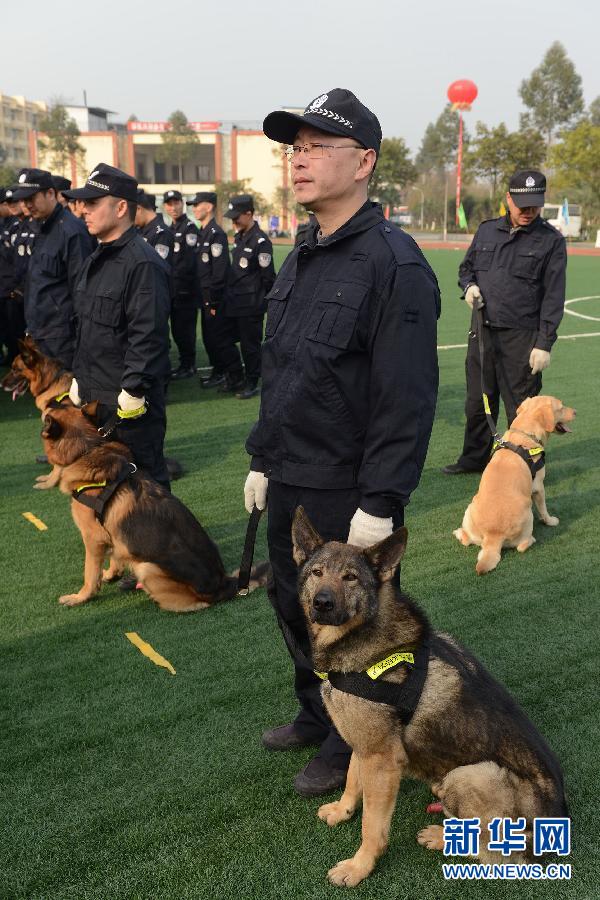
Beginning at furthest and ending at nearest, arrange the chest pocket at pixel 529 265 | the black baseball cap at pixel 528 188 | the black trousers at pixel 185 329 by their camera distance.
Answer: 1. the black trousers at pixel 185 329
2. the chest pocket at pixel 529 265
3. the black baseball cap at pixel 528 188

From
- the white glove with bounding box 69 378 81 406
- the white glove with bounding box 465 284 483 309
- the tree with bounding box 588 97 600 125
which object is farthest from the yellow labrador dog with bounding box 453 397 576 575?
the tree with bounding box 588 97 600 125

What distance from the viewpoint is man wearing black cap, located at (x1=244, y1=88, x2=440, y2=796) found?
7.32 ft

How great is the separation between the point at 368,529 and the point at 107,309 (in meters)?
2.66

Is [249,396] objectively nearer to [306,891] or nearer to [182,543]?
Answer: [182,543]

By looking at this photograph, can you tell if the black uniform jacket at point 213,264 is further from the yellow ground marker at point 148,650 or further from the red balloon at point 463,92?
the red balloon at point 463,92

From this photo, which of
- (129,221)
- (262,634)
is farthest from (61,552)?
(129,221)

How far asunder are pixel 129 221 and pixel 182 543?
1.93 metres

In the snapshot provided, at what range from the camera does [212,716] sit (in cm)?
324

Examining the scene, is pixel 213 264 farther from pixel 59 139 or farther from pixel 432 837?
pixel 59 139

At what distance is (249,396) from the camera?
9.36 m

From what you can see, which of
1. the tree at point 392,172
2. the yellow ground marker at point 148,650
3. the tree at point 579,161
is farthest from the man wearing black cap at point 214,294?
the tree at point 392,172

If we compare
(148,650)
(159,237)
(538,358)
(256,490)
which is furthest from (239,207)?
(256,490)

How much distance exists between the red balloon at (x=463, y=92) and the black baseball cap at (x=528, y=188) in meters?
52.1

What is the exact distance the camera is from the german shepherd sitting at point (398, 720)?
224 centimetres
